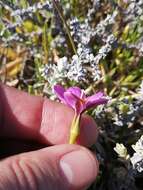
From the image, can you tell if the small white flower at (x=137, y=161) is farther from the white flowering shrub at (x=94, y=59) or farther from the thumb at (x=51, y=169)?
the thumb at (x=51, y=169)

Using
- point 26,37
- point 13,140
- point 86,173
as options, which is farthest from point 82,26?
point 86,173

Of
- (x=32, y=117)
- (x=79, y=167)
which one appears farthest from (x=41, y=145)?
(x=79, y=167)

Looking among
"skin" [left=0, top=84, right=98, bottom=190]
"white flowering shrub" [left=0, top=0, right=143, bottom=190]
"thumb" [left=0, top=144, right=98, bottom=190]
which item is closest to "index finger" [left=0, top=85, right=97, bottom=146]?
"skin" [left=0, top=84, right=98, bottom=190]

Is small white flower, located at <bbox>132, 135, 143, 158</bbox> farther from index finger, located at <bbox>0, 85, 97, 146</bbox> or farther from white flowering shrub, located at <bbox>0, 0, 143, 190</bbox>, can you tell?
index finger, located at <bbox>0, 85, 97, 146</bbox>

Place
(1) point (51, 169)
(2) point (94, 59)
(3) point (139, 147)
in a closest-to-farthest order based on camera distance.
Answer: (1) point (51, 169), (3) point (139, 147), (2) point (94, 59)

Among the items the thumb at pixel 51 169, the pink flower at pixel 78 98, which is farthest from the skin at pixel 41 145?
the pink flower at pixel 78 98

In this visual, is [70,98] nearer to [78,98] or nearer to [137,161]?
[78,98]

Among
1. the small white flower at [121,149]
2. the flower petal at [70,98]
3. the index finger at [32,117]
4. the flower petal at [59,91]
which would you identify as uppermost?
the flower petal at [59,91]
